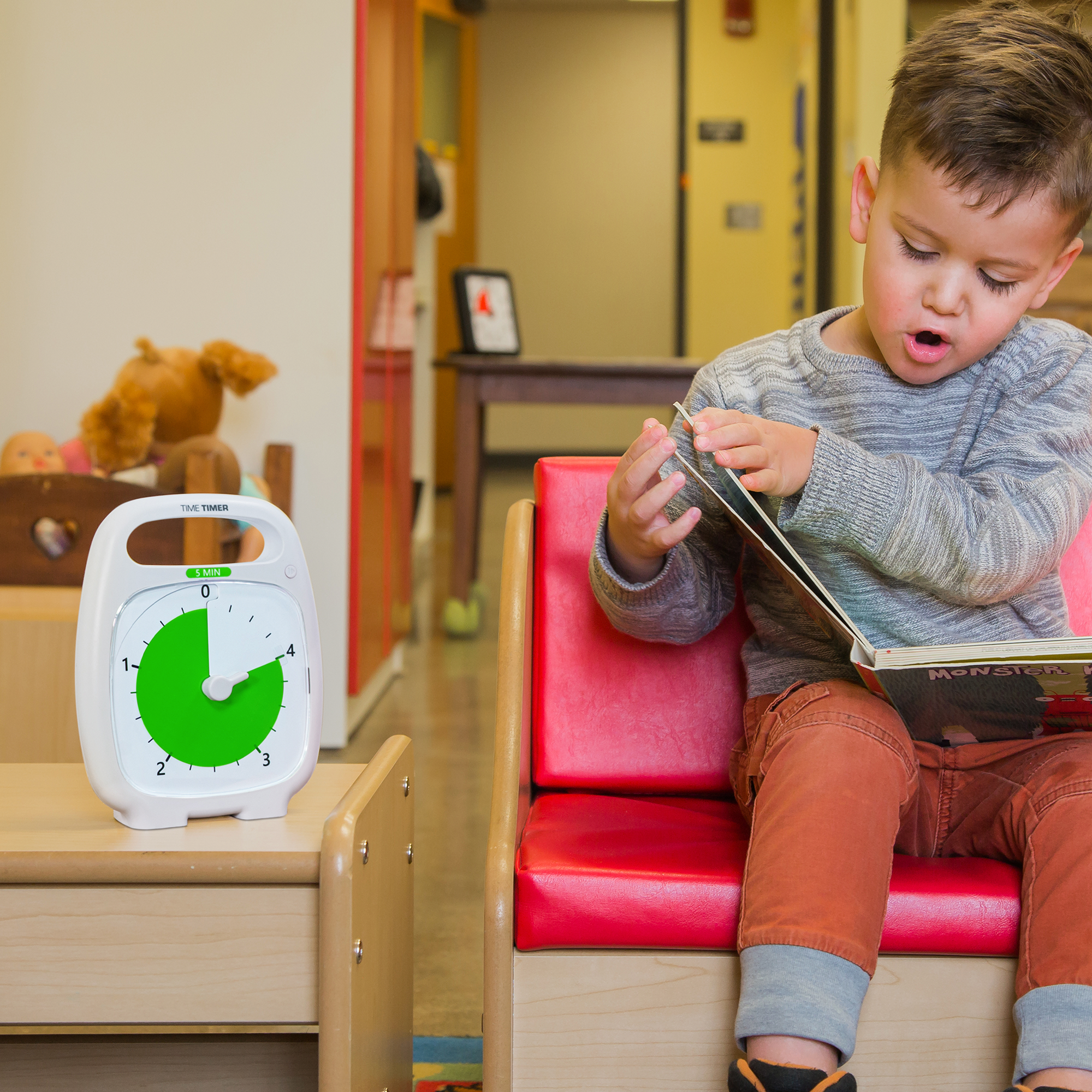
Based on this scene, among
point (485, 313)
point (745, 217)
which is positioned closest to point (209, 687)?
point (485, 313)

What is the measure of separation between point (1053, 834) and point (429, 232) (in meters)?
3.80

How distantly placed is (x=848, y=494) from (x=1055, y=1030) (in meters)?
0.33

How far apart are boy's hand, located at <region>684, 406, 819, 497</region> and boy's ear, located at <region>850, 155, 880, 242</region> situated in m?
0.20

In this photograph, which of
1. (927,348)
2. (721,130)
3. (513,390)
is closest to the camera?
(927,348)

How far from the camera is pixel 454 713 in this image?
2.35 metres

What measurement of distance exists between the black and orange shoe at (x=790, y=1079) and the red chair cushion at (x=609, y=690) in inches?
14.0

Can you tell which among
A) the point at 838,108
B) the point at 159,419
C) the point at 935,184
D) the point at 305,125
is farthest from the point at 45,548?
the point at 838,108

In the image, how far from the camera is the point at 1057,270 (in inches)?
34.5

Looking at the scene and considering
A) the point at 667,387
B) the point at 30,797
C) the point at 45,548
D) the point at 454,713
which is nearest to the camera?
the point at 30,797

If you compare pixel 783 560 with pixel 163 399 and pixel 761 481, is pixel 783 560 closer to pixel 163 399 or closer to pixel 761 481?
pixel 761 481

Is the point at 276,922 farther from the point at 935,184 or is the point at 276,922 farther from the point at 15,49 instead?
the point at 15,49

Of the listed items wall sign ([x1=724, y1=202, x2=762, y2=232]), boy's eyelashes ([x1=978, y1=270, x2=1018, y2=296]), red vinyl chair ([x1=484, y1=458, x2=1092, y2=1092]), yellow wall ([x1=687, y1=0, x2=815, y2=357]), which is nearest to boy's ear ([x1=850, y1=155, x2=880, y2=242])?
boy's eyelashes ([x1=978, y1=270, x2=1018, y2=296])

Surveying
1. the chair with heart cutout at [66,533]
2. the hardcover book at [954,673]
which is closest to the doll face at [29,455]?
the chair with heart cutout at [66,533]

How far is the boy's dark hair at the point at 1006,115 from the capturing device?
2.63ft
